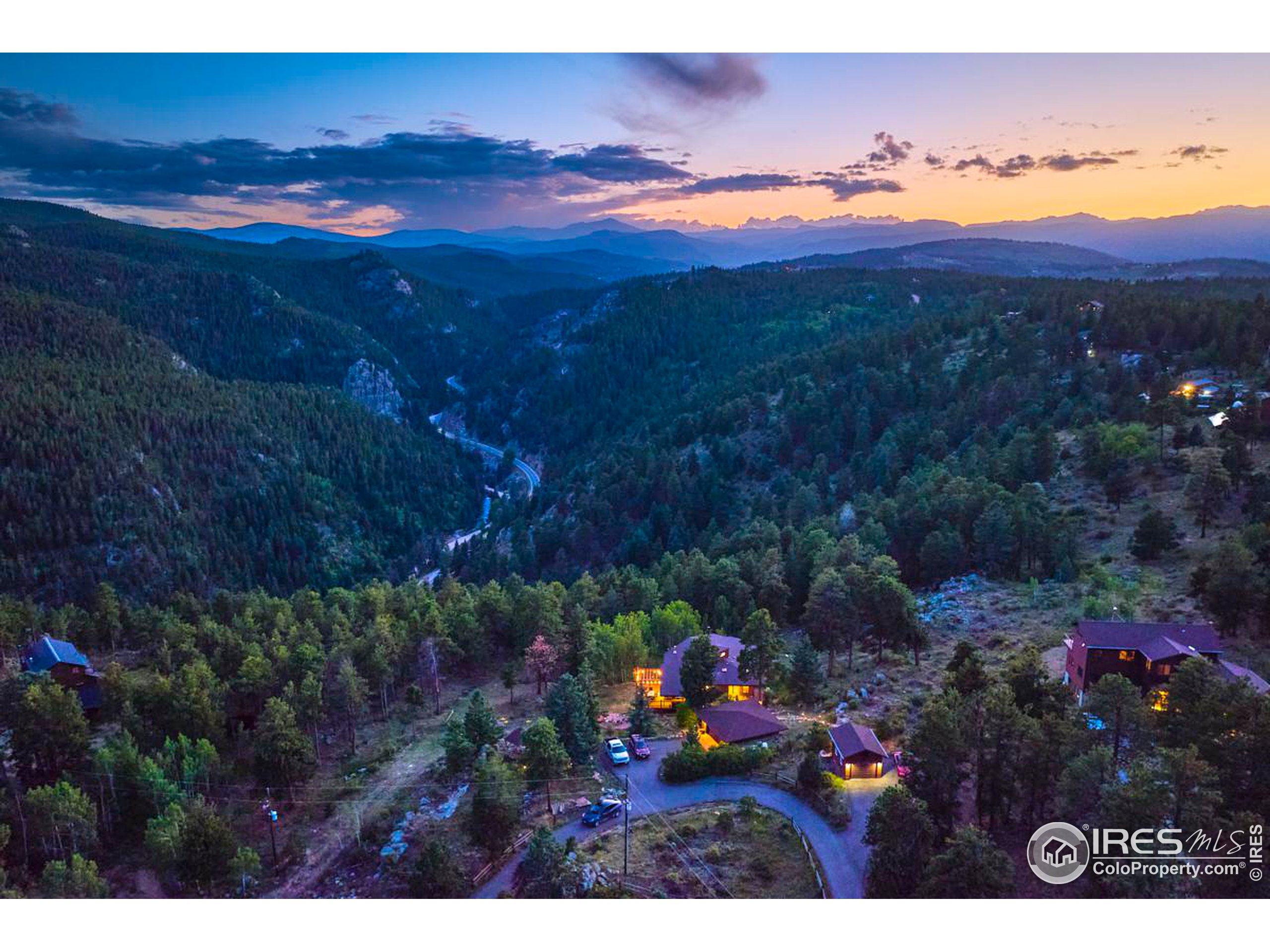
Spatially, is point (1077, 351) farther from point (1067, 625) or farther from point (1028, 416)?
point (1067, 625)

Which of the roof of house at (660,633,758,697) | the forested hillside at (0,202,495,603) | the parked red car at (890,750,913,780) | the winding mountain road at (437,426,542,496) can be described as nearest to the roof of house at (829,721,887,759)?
the parked red car at (890,750,913,780)

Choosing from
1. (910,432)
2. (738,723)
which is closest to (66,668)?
(738,723)

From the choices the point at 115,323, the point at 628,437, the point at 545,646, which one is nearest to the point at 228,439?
the point at 115,323

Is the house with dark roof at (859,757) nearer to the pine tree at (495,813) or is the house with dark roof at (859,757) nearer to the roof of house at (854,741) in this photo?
the roof of house at (854,741)

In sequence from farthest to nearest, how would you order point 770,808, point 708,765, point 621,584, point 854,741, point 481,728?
point 621,584 → point 481,728 → point 708,765 → point 854,741 → point 770,808

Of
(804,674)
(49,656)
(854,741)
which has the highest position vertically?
(854,741)

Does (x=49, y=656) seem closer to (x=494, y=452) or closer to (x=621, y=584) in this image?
(x=621, y=584)
